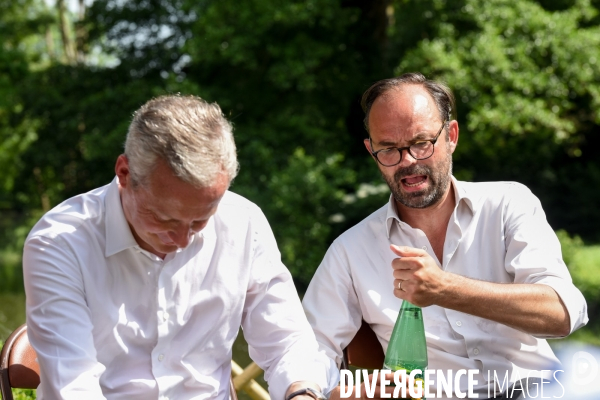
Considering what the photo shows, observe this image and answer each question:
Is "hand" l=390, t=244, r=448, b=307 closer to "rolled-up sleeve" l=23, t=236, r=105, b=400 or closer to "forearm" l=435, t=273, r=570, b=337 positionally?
"forearm" l=435, t=273, r=570, b=337

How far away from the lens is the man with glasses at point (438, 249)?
2518 mm

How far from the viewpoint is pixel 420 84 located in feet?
8.73

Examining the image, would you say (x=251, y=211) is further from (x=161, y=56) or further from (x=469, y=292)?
(x=161, y=56)

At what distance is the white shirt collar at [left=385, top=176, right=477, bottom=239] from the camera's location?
8.70 feet

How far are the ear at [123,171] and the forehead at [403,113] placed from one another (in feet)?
3.16

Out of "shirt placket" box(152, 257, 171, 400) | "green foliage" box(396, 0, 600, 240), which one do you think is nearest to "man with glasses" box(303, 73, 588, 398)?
"shirt placket" box(152, 257, 171, 400)

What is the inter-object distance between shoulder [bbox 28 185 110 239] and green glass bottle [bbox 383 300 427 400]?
3.12 feet

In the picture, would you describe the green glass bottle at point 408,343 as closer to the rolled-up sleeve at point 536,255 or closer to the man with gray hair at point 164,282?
the man with gray hair at point 164,282

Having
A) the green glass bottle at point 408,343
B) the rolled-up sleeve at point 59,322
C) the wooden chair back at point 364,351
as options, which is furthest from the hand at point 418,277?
the rolled-up sleeve at point 59,322

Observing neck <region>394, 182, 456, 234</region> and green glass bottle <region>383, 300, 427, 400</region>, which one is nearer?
green glass bottle <region>383, 300, 427, 400</region>

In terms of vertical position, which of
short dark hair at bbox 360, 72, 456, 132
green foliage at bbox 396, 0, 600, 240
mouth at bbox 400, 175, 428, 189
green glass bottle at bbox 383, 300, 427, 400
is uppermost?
green foliage at bbox 396, 0, 600, 240

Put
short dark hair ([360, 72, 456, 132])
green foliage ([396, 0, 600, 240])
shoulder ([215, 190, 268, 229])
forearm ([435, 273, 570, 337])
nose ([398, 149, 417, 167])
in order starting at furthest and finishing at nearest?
green foliage ([396, 0, 600, 240]) → short dark hair ([360, 72, 456, 132]) → nose ([398, 149, 417, 167]) → shoulder ([215, 190, 268, 229]) → forearm ([435, 273, 570, 337])

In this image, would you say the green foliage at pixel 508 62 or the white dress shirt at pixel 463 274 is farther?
the green foliage at pixel 508 62

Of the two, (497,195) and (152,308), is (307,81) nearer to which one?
(497,195)
